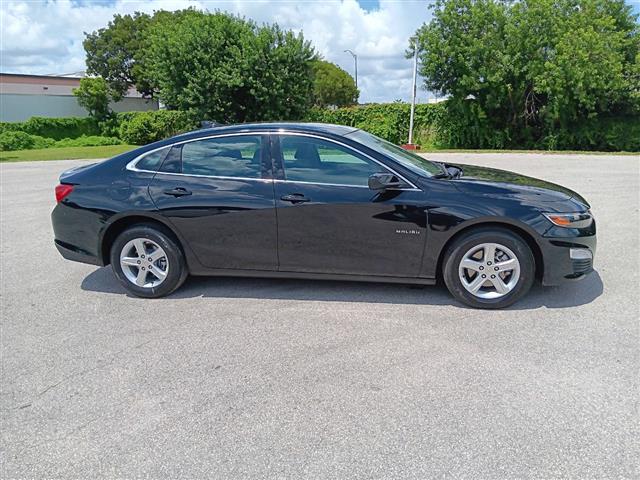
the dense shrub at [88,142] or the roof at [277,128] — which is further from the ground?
the dense shrub at [88,142]

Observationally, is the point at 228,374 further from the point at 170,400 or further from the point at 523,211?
the point at 523,211

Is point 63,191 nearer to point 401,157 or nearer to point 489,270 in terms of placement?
point 401,157

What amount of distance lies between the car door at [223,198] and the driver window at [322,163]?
8.2 inches

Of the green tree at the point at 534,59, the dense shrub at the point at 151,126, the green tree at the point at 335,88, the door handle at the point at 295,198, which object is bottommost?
the door handle at the point at 295,198

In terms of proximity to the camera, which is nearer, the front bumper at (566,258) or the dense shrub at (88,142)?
the front bumper at (566,258)

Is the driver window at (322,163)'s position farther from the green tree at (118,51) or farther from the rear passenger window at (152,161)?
the green tree at (118,51)

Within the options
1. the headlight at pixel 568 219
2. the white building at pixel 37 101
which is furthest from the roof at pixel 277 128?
the white building at pixel 37 101

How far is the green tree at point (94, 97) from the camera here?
119 ft

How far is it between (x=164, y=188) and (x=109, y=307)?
120 centimetres

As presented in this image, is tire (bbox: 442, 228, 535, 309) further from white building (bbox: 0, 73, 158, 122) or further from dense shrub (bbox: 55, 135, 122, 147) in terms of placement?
white building (bbox: 0, 73, 158, 122)

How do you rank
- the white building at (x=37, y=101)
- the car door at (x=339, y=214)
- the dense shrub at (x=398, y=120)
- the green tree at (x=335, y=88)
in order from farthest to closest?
the green tree at (x=335, y=88)
the white building at (x=37, y=101)
the dense shrub at (x=398, y=120)
the car door at (x=339, y=214)

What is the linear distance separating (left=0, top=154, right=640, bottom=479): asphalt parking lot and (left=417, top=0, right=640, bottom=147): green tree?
20.2 m

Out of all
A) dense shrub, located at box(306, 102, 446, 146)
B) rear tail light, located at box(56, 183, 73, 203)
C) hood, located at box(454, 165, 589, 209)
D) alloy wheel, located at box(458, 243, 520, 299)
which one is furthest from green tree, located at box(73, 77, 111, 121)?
alloy wheel, located at box(458, 243, 520, 299)

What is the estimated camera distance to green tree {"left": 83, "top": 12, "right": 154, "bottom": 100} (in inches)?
1895
